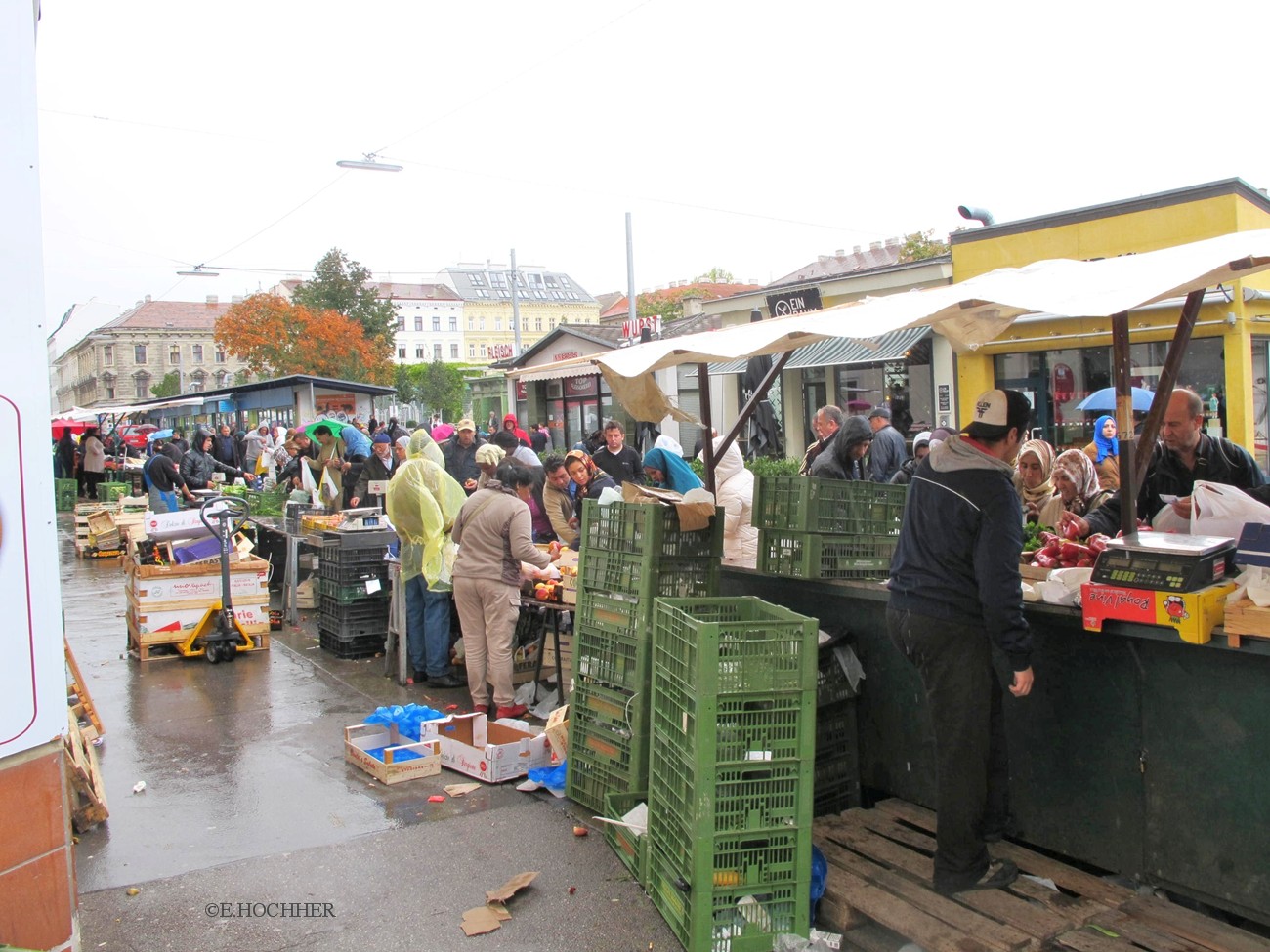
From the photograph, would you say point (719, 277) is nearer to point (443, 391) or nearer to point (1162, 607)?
point (443, 391)

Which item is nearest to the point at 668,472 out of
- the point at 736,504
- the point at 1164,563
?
the point at 736,504

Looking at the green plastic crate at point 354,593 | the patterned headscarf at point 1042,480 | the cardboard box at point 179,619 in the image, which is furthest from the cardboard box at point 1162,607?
the cardboard box at point 179,619

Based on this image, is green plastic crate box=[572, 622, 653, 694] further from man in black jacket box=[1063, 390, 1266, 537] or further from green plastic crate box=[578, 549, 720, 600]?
man in black jacket box=[1063, 390, 1266, 537]

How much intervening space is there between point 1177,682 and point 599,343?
24.6 m

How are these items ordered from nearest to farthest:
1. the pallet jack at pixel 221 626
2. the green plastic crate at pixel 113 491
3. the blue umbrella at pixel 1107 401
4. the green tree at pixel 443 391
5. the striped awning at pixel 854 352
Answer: the blue umbrella at pixel 1107 401, the pallet jack at pixel 221 626, the striped awning at pixel 854 352, the green plastic crate at pixel 113 491, the green tree at pixel 443 391

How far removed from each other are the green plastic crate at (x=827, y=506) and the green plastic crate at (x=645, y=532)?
0.34 m

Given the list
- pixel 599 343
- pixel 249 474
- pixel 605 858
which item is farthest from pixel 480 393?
pixel 605 858

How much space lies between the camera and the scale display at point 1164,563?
11.5 feet

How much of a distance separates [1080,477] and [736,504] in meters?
2.20

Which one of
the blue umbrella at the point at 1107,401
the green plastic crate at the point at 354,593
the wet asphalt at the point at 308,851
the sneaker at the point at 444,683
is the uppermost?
the blue umbrella at the point at 1107,401

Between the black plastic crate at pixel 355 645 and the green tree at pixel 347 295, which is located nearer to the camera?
the black plastic crate at pixel 355 645

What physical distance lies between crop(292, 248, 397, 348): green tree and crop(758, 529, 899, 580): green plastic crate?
54088mm

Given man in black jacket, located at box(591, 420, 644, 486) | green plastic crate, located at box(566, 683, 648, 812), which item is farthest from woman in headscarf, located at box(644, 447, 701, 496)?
man in black jacket, located at box(591, 420, 644, 486)

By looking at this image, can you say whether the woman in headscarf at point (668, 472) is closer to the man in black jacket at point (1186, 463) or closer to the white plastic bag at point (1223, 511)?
the man in black jacket at point (1186, 463)
